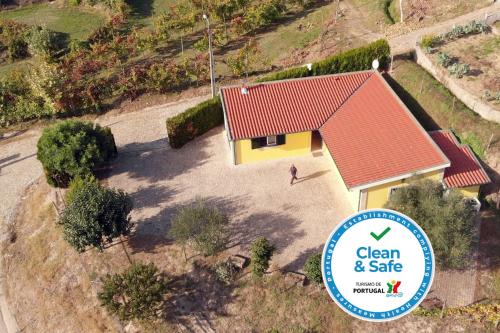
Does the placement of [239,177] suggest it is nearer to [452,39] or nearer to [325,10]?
[452,39]

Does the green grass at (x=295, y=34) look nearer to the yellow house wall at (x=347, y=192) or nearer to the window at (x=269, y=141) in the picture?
the window at (x=269, y=141)

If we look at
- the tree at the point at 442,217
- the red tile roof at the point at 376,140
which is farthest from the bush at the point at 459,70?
the tree at the point at 442,217

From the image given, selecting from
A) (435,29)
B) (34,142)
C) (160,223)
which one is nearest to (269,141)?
(160,223)

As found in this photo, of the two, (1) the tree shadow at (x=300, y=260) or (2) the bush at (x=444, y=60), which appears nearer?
(1) the tree shadow at (x=300, y=260)

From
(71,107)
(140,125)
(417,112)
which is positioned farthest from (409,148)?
(71,107)

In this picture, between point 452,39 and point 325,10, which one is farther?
point 325,10

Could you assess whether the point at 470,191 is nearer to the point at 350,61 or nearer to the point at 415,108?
the point at 415,108
